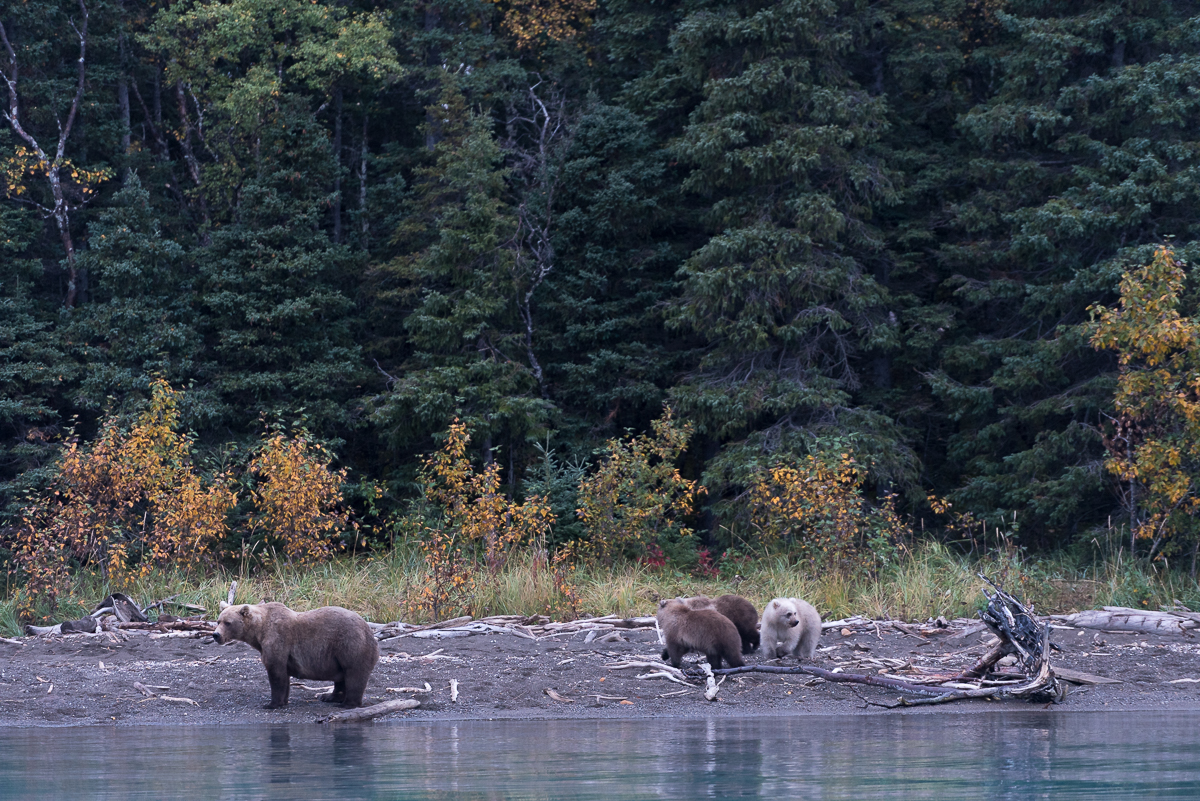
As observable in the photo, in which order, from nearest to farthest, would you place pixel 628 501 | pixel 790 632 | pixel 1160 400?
pixel 790 632 < pixel 1160 400 < pixel 628 501

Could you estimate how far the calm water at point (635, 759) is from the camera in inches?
236

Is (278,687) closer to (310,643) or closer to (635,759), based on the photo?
(310,643)

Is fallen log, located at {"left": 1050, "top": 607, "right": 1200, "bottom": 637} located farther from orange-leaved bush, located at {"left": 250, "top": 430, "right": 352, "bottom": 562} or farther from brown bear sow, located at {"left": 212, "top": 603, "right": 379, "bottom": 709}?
orange-leaved bush, located at {"left": 250, "top": 430, "right": 352, "bottom": 562}

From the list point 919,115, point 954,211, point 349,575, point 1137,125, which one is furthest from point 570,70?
point 349,575

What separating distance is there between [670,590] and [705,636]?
413 centimetres

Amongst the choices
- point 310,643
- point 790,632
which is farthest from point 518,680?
point 790,632

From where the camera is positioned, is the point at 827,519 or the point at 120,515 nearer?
the point at 827,519

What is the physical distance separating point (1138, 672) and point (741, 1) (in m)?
17.4

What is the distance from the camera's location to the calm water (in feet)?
19.7

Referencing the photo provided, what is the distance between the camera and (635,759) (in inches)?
273

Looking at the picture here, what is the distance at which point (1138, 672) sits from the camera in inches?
406

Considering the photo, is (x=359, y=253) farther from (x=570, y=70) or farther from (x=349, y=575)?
(x=349, y=575)

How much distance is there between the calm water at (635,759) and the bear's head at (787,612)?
1390mm

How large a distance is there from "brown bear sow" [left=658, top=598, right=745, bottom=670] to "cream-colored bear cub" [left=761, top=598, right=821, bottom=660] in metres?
0.46
